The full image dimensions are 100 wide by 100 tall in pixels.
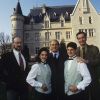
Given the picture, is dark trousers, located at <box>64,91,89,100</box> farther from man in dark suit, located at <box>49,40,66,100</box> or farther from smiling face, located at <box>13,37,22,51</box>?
smiling face, located at <box>13,37,22,51</box>

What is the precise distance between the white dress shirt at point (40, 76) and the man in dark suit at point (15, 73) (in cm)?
52

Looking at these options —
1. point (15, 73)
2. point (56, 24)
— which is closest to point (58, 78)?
point (15, 73)

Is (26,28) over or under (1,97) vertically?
over

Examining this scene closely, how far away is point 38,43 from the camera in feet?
193

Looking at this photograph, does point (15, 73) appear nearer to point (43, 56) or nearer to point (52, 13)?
point (43, 56)

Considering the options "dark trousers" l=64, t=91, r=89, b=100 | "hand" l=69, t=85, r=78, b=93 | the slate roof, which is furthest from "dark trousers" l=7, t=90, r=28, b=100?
the slate roof

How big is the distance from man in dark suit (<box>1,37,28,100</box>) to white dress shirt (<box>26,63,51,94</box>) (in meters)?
0.52

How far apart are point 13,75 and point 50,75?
88cm

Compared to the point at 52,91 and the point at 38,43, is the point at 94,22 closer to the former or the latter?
the point at 38,43

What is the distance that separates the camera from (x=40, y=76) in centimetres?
613

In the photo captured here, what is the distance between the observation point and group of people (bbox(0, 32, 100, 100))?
231 inches

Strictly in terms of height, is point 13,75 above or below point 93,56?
below

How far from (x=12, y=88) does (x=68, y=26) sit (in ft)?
172

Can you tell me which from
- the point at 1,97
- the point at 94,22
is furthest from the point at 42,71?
the point at 94,22
